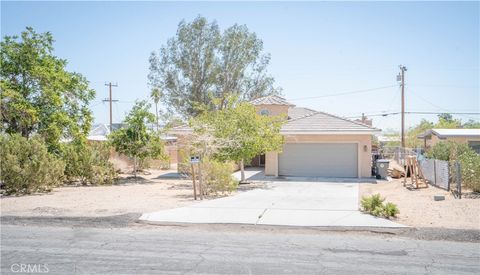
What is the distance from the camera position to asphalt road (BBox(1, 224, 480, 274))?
688cm

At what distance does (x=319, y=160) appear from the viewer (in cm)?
2402

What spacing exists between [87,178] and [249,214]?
12503 millimetres

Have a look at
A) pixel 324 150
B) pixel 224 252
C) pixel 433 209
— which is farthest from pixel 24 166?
pixel 324 150

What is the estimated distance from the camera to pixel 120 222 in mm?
10992

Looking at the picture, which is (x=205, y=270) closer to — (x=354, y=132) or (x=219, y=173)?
(x=219, y=173)

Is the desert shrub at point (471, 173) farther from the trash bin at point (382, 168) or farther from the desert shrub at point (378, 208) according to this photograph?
the trash bin at point (382, 168)

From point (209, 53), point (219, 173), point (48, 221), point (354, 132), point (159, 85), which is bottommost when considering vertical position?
point (48, 221)

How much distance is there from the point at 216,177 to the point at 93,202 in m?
4.59

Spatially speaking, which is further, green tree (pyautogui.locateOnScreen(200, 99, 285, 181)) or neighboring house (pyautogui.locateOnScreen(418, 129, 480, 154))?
neighboring house (pyautogui.locateOnScreen(418, 129, 480, 154))

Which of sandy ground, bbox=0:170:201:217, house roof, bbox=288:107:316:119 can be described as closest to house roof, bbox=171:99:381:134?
house roof, bbox=288:107:316:119

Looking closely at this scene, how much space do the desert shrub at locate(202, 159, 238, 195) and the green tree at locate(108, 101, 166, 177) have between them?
7.66 meters

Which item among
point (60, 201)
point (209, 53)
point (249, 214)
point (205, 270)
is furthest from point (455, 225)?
point (209, 53)

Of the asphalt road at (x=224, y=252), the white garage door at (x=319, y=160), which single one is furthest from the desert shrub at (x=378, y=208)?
the white garage door at (x=319, y=160)

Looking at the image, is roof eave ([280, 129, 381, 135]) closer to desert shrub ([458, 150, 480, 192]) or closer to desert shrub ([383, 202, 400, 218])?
desert shrub ([458, 150, 480, 192])
